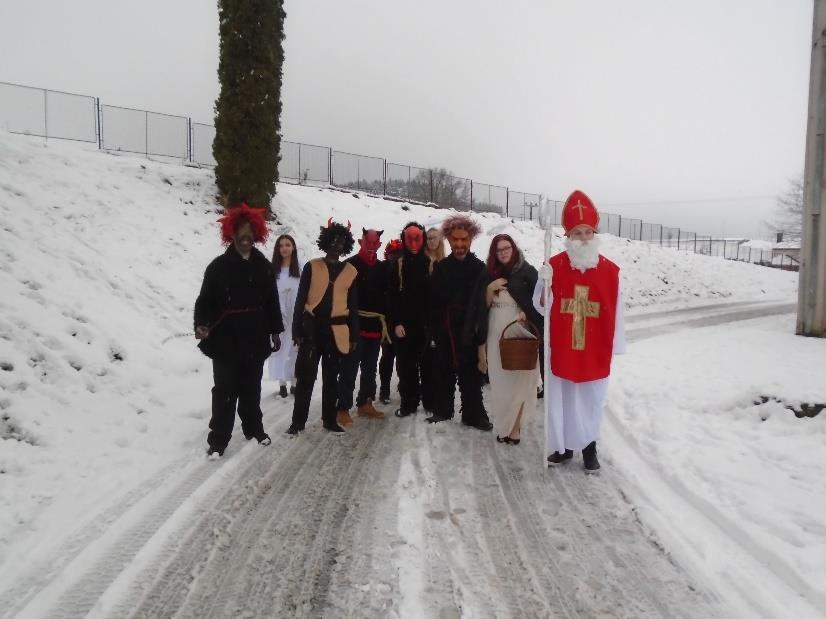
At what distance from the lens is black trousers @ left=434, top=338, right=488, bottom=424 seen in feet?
19.5

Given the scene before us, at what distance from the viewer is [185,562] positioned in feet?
10.4

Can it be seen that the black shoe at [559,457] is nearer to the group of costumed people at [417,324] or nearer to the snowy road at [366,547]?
the group of costumed people at [417,324]

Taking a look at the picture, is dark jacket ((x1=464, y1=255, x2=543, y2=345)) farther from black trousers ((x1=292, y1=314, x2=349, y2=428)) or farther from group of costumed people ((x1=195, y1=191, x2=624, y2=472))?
black trousers ((x1=292, y1=314, x2=349, y2=428))

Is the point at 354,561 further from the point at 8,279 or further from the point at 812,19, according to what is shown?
the point at 812,19

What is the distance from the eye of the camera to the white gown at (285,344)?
23.4ft

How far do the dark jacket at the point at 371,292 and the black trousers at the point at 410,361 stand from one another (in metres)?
0.35

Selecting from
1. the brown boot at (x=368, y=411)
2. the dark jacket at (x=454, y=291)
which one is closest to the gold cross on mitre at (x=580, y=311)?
the dark jacket at (x=454, y=291)

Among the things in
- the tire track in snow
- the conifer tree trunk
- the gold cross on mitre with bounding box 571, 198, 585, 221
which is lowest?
the tire track in snow

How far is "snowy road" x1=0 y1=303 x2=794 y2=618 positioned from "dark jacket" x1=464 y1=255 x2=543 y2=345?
1351 mm

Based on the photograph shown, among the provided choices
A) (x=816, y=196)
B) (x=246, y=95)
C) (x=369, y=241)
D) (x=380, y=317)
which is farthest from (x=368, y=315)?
(x=816, y=196)

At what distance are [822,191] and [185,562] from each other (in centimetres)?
1223

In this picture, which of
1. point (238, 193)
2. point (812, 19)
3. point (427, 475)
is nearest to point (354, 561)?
point (427, 475)

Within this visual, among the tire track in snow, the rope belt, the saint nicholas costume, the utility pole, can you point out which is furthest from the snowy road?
the utility pole

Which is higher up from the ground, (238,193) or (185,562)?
(238,193)
